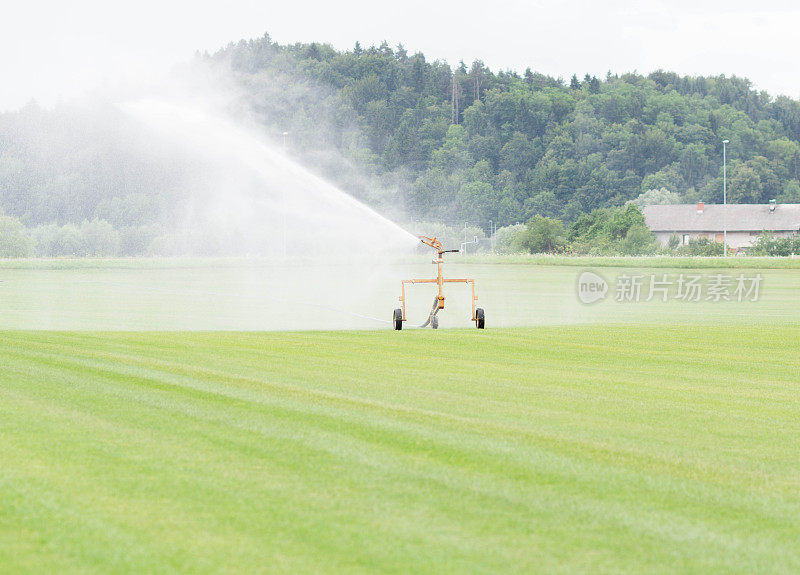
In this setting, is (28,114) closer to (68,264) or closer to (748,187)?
(68,264)

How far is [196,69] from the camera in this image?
38.8m

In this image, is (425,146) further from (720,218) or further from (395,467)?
(395,467)

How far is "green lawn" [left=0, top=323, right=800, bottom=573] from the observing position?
622 centimetres

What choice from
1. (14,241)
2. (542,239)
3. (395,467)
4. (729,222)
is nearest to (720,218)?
(729,222)

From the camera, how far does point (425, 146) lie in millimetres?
110875

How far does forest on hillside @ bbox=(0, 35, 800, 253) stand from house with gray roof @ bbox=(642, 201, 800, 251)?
13223 millimetres

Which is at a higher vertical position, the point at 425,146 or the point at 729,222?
the point at 425,146

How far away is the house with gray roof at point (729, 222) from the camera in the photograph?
14425cm

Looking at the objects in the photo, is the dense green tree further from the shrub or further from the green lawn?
the green lawn

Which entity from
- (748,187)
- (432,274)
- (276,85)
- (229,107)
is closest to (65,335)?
(229,107)

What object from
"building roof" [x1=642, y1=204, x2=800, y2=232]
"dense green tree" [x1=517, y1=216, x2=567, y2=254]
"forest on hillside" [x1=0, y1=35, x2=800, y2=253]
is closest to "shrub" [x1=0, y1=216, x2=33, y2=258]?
"forest on hillside" [x1=0, y1=35, x2=800, y2=253]

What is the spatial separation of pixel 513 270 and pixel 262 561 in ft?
238

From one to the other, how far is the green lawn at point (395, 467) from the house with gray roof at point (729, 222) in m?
133

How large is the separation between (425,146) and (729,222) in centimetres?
5628
